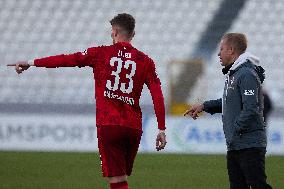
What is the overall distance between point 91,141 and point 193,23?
19.2 feet

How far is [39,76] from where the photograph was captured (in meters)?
18.1

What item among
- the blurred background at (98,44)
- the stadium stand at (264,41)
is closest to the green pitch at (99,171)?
the blurred background at (98,44)

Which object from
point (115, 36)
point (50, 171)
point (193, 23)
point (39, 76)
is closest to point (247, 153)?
point (115, 36)

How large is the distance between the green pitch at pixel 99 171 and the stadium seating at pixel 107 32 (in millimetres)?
4375

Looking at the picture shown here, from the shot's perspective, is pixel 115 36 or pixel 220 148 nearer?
pixel 115 36

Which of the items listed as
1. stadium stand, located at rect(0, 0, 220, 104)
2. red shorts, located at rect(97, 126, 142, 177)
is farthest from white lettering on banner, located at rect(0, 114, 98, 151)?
red shorts, located at rect(97, 126, 142, 177)

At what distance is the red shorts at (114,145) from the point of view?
5.59 metres

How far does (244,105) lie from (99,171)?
5.70m

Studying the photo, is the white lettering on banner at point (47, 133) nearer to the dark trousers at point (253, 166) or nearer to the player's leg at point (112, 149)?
the player's leg at point (112, 149)

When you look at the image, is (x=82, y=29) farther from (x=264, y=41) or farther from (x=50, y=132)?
(x=50, y=132)

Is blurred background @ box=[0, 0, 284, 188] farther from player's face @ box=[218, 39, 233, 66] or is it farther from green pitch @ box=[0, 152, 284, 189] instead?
player's face @ box=[218, 39, 233, 66]

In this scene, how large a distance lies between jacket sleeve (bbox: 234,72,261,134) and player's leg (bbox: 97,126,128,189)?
0.85 m

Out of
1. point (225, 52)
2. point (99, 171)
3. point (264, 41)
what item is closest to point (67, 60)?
point (225, 52)

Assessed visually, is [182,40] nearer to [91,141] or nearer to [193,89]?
[193,89]
